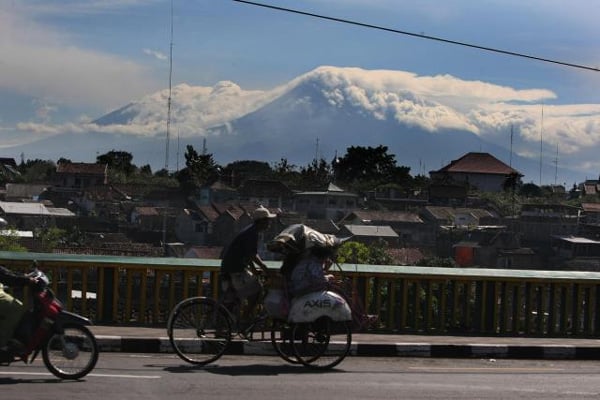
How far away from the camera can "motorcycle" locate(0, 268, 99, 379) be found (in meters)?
8.52

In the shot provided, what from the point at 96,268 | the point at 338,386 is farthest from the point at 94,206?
the point at 338,386

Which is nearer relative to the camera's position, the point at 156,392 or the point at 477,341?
the point at 156,392

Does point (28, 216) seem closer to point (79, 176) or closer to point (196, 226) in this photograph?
point (196, 226)

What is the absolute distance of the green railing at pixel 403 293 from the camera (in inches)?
495

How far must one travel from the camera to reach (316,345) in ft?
33.5

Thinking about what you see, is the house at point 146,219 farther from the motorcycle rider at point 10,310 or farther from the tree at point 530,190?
the tree at point 530,190

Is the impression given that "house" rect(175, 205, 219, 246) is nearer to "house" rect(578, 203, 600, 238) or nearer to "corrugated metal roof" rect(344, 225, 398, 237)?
"corrugated metal roof" rect(344, 225, 398, 237)

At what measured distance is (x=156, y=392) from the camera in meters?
8.13

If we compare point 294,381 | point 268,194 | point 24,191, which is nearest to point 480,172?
point 268,194

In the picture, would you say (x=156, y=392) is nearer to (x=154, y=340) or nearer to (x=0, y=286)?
(x=0, y=286)

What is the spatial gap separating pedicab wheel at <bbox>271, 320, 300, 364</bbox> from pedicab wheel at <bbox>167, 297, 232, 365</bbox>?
542 mm

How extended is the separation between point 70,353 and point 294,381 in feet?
7.47

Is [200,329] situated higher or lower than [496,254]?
higher

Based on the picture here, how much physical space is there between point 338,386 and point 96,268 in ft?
16.4
